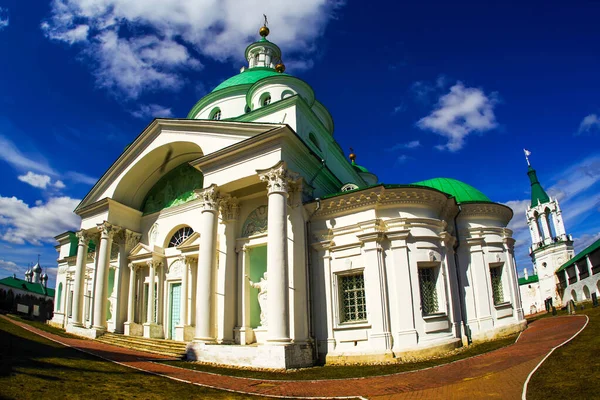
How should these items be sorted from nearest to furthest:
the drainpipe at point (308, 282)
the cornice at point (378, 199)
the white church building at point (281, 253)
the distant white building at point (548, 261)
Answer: the white church building at point (281, 253)
the drainpipe at point (308, 282)
the cornice at point (378, 199)
the distant white building at point (548, 261)

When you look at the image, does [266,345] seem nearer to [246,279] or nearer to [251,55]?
[246,279]

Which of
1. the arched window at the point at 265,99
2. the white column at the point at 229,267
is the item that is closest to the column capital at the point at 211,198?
the white column at the point at 229,267

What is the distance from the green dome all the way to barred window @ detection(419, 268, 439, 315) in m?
4.87

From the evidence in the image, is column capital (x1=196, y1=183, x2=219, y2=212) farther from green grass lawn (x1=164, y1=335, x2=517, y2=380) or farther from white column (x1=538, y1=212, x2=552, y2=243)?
white column (x1=538, y1=212, x2=552, y2=243)

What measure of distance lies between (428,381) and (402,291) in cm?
446

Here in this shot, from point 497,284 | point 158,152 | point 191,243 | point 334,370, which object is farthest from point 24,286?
point 497,284

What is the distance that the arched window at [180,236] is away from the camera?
62.0 ft

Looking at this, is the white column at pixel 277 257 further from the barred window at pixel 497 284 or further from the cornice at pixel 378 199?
the barred window at pixel 497 284

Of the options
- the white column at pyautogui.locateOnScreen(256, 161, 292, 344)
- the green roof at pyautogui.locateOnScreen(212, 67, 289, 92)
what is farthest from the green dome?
the green roof at pyautogui.locateOnScreen(212, 67, 289, 92)

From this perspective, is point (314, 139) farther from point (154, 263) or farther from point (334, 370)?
point (334, 370)

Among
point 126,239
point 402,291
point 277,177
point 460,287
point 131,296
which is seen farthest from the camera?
point 126,239

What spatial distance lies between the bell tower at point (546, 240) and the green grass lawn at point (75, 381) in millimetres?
51863

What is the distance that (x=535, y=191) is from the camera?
193ft

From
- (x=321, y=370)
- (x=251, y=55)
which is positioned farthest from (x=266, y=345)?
(x=251, y=55)
